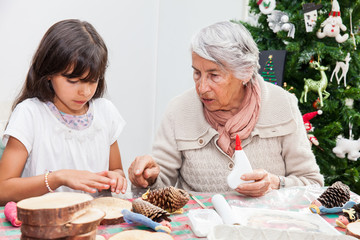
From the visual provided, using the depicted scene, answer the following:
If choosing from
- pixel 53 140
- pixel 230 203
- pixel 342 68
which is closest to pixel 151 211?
pixel 230 203

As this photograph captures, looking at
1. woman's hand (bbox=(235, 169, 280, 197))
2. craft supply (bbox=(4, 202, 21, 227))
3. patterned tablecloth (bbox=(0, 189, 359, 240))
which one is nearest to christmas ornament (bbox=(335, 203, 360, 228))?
patterned tablecloth (bbox=(0, 189, 359, 240))

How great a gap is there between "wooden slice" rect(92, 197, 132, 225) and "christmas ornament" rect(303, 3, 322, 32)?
6.24ft

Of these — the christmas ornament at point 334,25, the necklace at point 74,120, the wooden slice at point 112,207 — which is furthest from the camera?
the christmas ornament at point 334,25

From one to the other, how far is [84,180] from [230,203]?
19.3 inches

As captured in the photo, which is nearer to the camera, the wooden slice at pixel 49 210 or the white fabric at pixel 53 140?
the wooden slice at pixel 49 210

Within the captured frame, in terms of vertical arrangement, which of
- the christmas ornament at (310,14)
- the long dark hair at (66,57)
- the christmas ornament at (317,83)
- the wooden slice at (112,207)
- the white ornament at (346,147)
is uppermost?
the christmas ornament at (310,14)

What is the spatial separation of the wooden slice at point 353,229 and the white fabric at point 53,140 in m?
1.01

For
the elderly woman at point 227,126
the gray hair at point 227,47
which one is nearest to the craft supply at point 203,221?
the elderly woman at point 227,126

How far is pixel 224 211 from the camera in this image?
1212 mm

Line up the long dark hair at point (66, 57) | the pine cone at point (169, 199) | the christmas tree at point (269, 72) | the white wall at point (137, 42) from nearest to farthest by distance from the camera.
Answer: the pine cone at point (169, 199)
the long dark hair at point (66, 57)
the christmas tree at point (269, 72)
the white wall at point (137, 42)

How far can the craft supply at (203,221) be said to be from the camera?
1.11m

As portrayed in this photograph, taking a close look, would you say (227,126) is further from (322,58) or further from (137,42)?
(137,42)

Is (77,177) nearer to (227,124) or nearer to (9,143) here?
(9,143)

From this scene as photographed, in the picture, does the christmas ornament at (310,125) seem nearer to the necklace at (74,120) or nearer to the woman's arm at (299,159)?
the woman's arm at (299,159)
